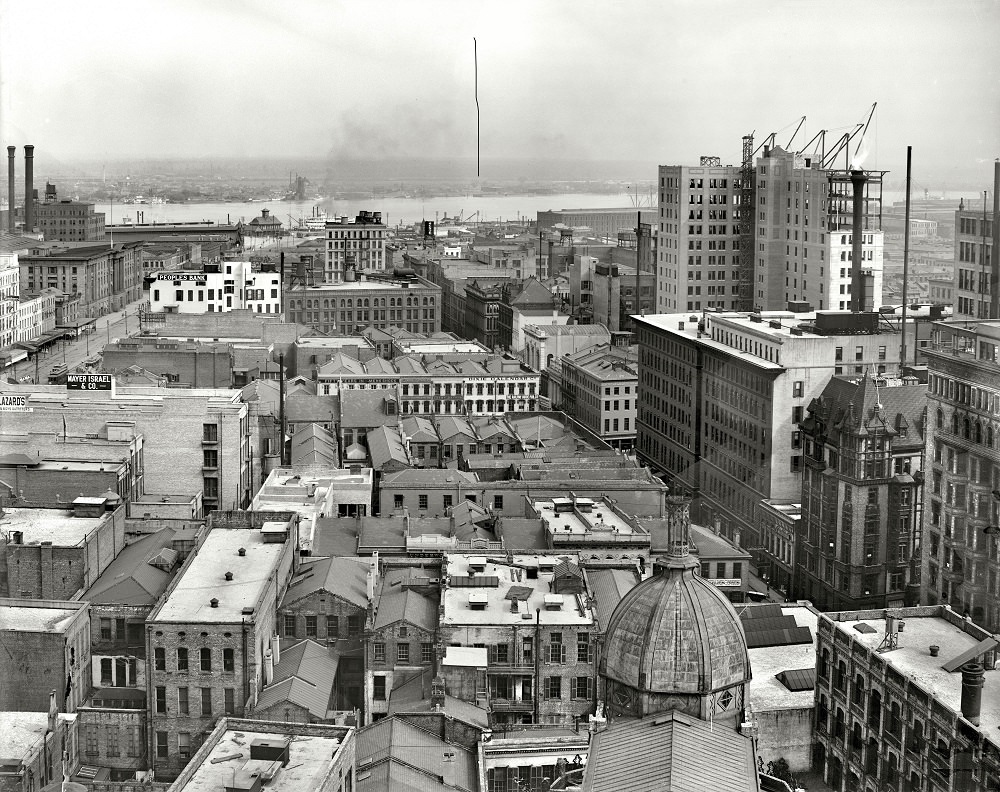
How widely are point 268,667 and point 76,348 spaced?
5535 cm

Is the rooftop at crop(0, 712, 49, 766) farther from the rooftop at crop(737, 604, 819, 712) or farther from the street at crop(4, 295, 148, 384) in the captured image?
the street at crop(4, 295, 148, 384)

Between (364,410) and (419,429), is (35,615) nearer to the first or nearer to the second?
(419,429)

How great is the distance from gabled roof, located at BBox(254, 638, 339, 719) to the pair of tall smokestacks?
186 feet

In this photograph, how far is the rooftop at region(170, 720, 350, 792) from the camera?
22.5 meters

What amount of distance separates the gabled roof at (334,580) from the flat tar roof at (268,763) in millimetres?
6731

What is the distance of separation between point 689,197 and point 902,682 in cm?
4846

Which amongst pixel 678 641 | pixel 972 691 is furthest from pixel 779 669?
pixel 678 641

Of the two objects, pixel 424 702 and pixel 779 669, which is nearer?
pixel 424 702

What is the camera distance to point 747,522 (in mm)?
49094

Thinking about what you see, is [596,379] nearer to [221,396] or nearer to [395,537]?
[221,396]

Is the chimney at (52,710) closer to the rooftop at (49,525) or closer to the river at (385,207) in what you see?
the rooftop at (49,525)

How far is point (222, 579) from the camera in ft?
100

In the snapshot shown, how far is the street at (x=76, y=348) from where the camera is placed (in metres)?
70.9

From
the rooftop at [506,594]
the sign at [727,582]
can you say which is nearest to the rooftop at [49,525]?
the rooftop at [506,594]
